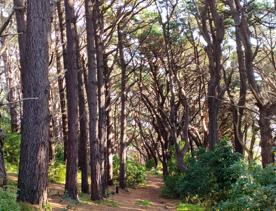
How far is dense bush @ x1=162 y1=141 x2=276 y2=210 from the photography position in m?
7.34

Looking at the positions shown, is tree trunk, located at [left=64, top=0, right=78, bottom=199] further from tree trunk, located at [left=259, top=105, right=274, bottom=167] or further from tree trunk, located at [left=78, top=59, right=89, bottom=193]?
tree trunk, located at [left=259, top=105, right=274, bottom=167]

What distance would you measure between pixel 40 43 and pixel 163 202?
414 inches

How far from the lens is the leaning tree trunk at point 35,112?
7863 millimetres

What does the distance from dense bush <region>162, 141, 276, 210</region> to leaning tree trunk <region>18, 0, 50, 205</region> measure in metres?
3.66

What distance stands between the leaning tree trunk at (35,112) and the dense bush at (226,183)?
3.66 metres

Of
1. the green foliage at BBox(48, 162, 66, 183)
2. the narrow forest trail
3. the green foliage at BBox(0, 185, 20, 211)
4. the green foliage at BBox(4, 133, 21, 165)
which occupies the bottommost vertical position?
the narrow forest trail

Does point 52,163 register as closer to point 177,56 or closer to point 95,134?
point 95,134

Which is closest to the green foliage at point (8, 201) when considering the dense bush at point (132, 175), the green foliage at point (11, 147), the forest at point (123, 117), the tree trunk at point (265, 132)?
the forest at point (123, 117)

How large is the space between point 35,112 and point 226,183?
22.4ft

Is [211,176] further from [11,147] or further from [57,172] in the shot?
[11,147]

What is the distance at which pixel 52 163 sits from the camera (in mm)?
16312

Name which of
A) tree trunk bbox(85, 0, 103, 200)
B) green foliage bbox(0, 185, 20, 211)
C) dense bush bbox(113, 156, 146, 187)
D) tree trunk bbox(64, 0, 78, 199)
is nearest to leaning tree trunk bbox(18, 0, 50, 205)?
green foliage bbox(0, 185, 20, 211)

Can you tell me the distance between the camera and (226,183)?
12688mm

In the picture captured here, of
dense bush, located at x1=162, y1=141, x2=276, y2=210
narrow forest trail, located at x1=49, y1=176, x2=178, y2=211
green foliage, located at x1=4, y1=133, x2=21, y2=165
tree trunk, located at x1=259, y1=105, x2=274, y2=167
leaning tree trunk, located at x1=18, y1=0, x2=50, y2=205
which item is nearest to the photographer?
dense bush, located at x1=162, y1=141, x2=276, y2=210
